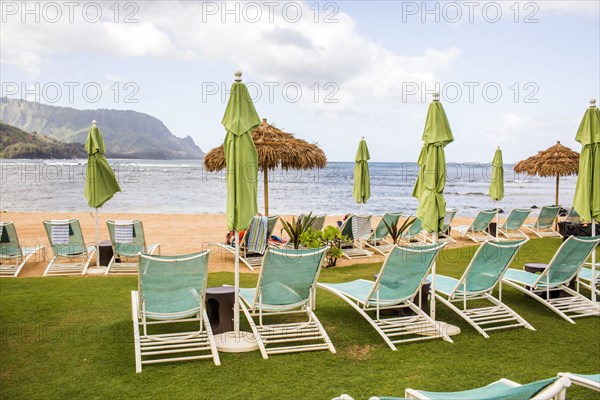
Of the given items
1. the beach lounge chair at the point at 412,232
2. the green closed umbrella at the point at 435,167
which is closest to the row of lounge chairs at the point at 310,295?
the green closed umbrella at the point at 435,167

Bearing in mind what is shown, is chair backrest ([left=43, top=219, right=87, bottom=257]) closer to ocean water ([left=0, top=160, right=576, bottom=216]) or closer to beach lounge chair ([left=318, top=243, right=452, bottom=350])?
beach lounge chair ([left=318, top=243, right=452, bottom=350])

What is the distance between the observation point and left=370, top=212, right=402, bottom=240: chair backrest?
1097 centimetres

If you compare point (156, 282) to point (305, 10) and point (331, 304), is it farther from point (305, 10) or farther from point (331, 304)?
point (305, 10)

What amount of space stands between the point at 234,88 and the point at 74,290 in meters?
4.10

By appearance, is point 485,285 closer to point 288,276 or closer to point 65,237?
point 288,276

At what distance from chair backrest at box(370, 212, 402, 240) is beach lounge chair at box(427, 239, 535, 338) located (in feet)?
16.4

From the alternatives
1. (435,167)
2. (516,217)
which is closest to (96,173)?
(435,167)

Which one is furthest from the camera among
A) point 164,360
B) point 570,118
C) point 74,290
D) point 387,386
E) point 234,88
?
point 570,118

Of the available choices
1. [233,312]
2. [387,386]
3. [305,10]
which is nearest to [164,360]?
[233,312]

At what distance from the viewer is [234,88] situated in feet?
15.7

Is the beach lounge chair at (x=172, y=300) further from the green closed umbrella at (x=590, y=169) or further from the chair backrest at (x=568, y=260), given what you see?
the green closed umbrella at (x=590, y=169)

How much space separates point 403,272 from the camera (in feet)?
17.3

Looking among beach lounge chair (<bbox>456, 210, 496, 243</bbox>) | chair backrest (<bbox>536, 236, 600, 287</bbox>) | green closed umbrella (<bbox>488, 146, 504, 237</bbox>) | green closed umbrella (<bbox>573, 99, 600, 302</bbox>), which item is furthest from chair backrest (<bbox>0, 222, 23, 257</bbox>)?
green closed umbrella (<bbox>488, 146, 504, 237</bbox>)

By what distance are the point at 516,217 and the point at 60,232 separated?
10545mm
